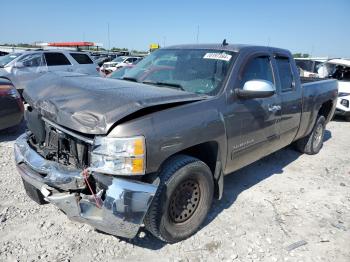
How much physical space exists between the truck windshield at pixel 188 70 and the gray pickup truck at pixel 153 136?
0.01 meters

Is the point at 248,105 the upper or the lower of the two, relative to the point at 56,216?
upper

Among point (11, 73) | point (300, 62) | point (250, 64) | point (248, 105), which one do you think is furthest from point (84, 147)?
point (300, 62)

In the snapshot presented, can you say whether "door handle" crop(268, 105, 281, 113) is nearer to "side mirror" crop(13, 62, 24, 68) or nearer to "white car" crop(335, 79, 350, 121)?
"white car" crop(335, 79, 350, 121)

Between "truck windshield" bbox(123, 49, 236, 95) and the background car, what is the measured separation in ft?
8.83

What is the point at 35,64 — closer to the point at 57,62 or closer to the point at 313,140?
the point at 57,62

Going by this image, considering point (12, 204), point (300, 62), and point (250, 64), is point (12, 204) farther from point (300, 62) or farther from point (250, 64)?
point (300, 62)

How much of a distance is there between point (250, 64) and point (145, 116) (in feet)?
5.60

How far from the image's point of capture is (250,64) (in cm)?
368

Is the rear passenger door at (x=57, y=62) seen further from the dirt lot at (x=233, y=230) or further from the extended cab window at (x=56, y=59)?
the dirt lot at (x=233, y=230)

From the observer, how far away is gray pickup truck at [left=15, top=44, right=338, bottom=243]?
2410 millimetres

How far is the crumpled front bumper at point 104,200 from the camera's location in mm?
2369

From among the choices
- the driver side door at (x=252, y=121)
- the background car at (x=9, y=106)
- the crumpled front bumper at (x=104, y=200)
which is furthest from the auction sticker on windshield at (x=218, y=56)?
the background car at (x=9, y=106)

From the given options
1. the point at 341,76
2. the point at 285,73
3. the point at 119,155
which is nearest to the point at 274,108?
the point at 285,73

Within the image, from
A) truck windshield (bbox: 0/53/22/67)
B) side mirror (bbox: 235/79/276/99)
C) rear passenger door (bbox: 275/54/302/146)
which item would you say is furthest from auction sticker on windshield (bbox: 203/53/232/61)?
truck windshield (bbox: 0/53/22/67)
